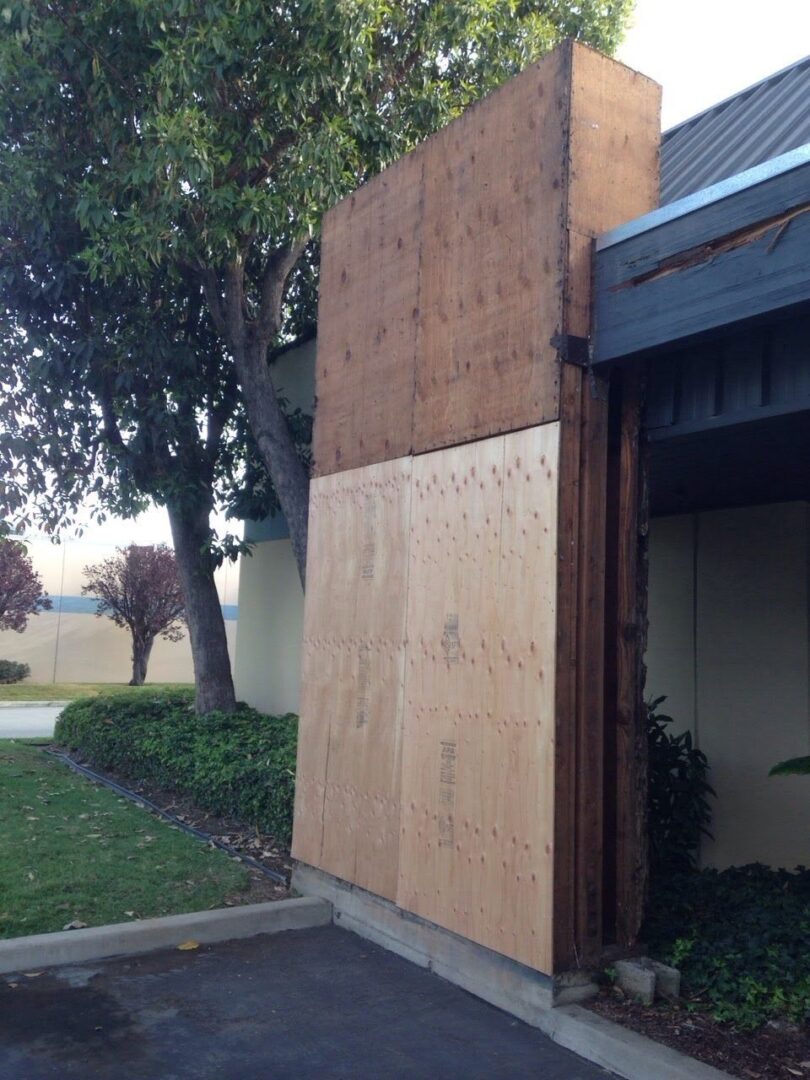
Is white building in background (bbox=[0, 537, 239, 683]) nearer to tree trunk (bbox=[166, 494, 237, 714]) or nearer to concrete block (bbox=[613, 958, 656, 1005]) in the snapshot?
tree trunk (bbox=[166, 494, 237, 714])

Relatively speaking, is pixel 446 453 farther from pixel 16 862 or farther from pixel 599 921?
pixel 16 862

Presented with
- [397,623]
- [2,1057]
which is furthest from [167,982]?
[397,623]

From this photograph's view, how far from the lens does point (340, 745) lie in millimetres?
7180

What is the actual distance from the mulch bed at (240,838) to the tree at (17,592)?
19.2 metres

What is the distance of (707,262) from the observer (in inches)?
195

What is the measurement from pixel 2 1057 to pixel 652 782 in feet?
14.1

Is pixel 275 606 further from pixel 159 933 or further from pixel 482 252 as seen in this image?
pixel 482 252

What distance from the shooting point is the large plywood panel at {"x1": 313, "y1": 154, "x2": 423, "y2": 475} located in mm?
6918

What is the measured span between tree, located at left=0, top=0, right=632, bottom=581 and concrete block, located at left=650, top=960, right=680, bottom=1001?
583cm

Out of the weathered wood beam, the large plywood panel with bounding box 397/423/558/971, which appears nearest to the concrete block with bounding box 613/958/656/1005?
the large plywood panel with bounding box 397/423/558/971

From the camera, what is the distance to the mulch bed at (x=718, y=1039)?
4.52m

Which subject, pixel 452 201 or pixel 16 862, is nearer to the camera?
pixel 452 201

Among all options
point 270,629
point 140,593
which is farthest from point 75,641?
point 270,629

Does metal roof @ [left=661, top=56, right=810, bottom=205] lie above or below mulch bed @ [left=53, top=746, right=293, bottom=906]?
above
